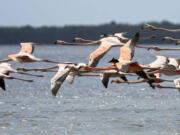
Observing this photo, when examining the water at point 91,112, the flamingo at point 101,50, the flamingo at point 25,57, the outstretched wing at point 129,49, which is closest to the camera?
the flamingo at point 101,50

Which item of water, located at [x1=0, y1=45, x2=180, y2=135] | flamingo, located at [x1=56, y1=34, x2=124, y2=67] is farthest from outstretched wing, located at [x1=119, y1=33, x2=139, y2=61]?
water, located at [x1=0, y1=45, x2=180, y2=135]

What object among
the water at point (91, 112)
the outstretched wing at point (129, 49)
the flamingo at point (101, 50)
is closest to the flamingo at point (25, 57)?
the flamingo at point (101, 50)

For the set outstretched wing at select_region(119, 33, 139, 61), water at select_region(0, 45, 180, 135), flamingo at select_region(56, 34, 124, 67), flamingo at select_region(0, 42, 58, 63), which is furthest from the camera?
water at select_region(0, 45, 180, 135)

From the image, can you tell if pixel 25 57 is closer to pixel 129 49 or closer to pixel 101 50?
pixel 101 50

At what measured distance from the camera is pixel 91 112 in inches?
743

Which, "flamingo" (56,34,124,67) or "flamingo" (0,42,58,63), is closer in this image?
"flamingo" (56,34,124,67)

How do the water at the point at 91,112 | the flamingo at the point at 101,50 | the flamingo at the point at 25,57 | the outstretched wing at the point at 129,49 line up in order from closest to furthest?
the flamingo at the point at 101,50 → the outstretched wing at the point at 129,49 → the flamingo at the point at 25,57 → the water at the point at 91,112

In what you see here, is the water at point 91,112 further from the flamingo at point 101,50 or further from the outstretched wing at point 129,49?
the outstretched wing at point 129,49

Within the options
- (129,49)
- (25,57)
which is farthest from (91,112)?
(129,49)

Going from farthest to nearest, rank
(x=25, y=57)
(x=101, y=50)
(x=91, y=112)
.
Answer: (x=91, y=112)
(x=25, y=57)
(x=101, y=50)

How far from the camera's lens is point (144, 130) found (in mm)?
15203

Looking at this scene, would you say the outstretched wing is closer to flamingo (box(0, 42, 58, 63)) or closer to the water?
flamingo (box(0, 42, 58, 63))

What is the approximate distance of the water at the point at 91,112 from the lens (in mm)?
15367

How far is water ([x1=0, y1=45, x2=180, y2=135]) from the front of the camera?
15.4 meters
